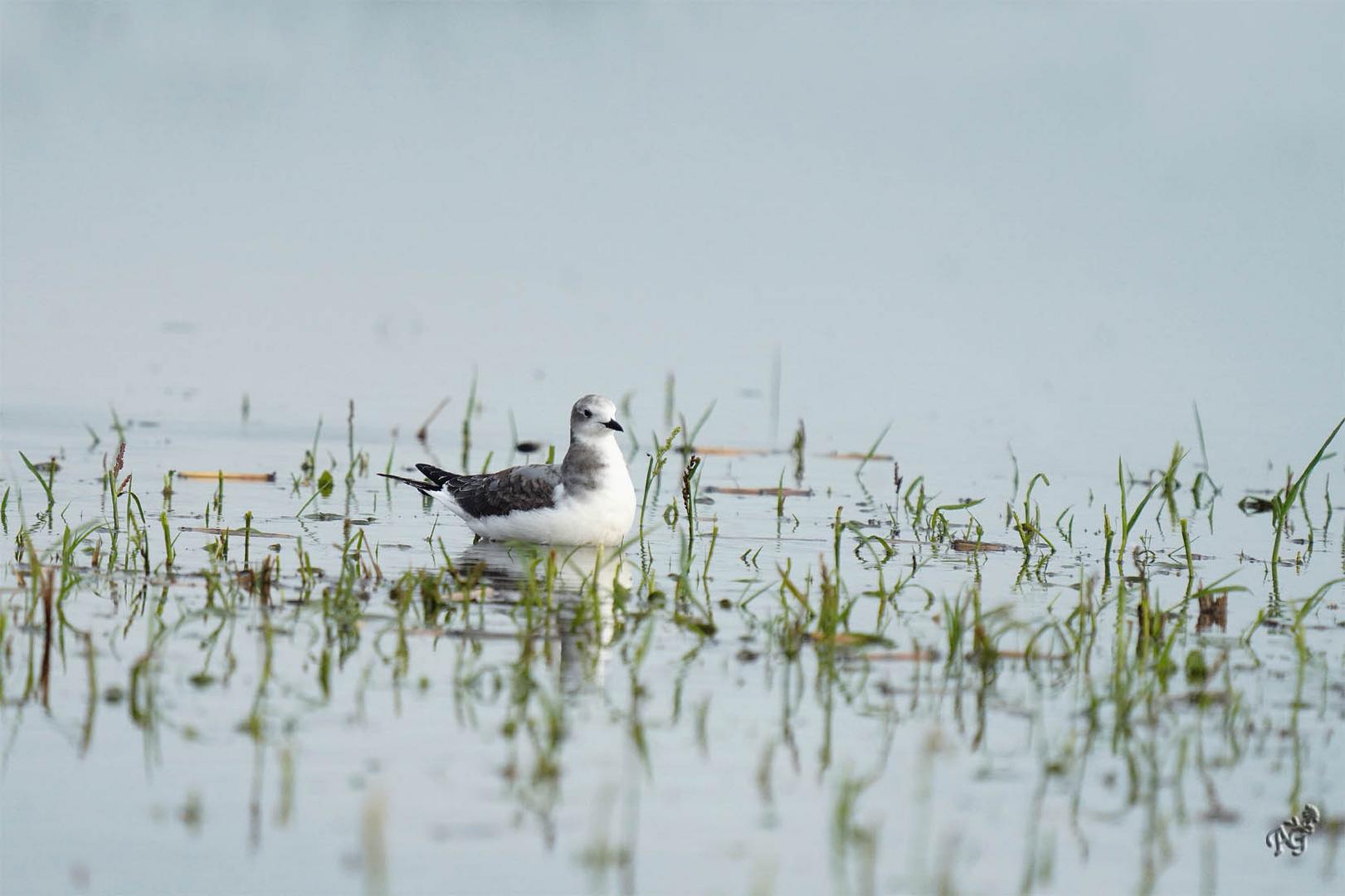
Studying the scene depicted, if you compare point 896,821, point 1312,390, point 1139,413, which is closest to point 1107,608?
point 896,821

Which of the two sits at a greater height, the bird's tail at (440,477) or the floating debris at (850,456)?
the floating debris at (850,456)

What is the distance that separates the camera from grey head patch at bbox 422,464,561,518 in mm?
12023

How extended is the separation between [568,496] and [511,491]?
54cm

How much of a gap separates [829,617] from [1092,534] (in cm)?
503

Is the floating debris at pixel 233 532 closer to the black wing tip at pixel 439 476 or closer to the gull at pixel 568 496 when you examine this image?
the gull at pixel 568 496

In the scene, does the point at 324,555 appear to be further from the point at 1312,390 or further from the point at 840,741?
the point at 1312,390

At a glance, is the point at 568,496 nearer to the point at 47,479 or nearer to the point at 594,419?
the point at 594,419

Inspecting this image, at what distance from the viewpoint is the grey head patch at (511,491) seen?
1202 centimetres

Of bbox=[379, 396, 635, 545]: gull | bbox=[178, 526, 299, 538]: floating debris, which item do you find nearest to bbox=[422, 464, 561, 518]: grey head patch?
bbox=[379, 396, 635, 545]: gull

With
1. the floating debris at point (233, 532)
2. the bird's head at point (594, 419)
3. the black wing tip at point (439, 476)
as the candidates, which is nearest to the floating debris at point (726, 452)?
the black wing tip at point (439, 476)

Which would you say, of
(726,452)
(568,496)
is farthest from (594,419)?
(726,452)

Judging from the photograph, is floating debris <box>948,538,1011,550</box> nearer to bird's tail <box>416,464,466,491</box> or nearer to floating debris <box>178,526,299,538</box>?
bird's tail <box>416,464,466,491</box>

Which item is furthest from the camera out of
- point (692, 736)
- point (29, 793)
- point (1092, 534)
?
point (1092, 534)

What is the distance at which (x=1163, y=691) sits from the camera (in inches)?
303
